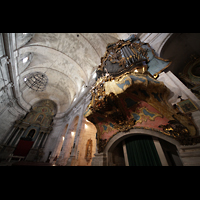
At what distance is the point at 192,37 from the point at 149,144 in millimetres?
4970

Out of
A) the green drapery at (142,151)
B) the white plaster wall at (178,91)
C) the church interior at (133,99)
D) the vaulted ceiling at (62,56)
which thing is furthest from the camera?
the vaulted ceiling at (62,56)

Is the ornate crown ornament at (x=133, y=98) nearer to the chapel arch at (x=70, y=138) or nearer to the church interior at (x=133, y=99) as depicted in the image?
the church interior at (x=133, y=99)

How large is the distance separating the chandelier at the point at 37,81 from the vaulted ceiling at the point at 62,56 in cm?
56

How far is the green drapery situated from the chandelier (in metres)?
15.3

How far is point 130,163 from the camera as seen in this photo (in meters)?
3.64

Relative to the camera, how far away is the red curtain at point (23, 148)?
10828 millimetres

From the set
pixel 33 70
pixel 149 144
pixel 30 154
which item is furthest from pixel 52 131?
pixel 149 144

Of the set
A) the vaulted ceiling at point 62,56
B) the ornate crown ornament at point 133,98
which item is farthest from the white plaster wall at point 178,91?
the vaulted ceiling at point 62,56

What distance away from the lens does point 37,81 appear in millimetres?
13648

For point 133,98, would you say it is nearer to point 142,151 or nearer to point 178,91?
point 178,91

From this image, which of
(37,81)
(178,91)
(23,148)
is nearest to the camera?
(178,91)

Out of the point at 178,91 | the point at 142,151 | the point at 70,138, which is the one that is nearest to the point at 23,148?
the point at 70,138

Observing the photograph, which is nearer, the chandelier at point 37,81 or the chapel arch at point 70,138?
the chapel arch at point 70,138

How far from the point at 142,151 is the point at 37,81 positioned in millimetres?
16642
